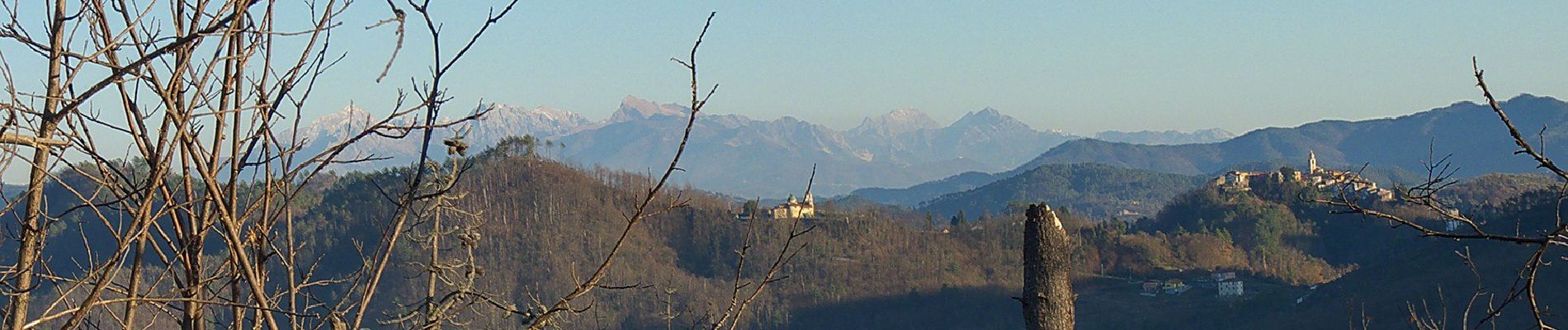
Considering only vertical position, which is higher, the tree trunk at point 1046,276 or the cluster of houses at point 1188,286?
the tree trunk at point 1046,276

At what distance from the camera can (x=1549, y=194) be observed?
32.0 metres

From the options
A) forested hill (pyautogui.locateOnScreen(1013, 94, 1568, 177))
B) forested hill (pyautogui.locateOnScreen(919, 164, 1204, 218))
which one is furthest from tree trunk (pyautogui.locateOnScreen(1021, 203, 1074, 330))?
forested hill (pyautogui.locateOnScreen(1013, 94, 1568, 177))

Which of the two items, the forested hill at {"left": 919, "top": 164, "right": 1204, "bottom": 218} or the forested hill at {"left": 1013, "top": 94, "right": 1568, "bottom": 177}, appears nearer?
the forested hill at {"left": 919, "top": 164, "right": 1204, "bottom": 218}

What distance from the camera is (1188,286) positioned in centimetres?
4194

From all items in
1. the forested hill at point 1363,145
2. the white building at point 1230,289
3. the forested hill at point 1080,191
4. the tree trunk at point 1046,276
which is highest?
the forested hill at point 1363,145

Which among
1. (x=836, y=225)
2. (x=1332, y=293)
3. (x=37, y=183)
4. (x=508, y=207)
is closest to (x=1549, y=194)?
(x=1332, y=293)

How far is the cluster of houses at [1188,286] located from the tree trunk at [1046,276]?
3873cm

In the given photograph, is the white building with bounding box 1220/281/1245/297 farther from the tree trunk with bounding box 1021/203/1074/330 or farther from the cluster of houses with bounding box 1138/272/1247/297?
the tree trunk with bounding box 1021/203/1074/330

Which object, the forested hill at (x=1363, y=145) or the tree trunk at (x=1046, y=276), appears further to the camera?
the forested hill at (x=1363, y=145)

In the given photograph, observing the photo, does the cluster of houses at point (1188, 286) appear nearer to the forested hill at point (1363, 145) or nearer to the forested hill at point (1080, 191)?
the forested hill at point (1080, 191)

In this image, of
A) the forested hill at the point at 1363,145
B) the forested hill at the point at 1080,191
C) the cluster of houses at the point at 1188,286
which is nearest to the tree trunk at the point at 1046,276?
the cluster of houses at the point at 1188,286

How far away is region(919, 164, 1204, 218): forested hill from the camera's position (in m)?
108

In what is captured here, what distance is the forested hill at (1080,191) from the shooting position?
4264 inches

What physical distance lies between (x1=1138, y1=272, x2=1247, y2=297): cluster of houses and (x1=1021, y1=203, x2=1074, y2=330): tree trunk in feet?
127
